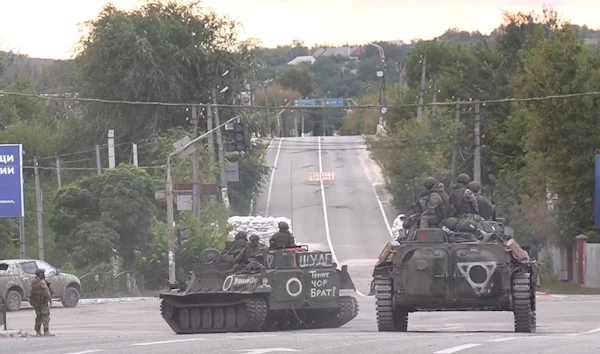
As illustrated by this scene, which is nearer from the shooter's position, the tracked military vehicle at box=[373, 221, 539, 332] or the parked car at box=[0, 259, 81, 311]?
the tracked military vehicle at box=[373, 221, 539, 332]

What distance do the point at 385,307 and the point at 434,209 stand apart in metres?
1.78

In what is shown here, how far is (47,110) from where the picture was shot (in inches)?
3479

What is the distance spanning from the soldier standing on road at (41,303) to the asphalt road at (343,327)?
398 millimetres

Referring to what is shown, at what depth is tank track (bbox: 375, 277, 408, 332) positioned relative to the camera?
2188 cm

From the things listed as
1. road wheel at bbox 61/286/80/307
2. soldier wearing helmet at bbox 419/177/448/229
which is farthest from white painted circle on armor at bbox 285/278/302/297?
road wheel at bbox 61/286/80/307

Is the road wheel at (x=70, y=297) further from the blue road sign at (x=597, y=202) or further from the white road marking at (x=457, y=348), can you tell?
the white road marking at (x=457, y=348)

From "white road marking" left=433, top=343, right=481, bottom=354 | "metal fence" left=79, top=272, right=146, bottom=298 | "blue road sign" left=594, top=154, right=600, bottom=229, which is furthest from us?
"metal fence" left=79, top=272, right=146, bottom=298

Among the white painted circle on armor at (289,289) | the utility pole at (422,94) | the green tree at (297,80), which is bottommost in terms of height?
the white painted circle on armor at (289,289)

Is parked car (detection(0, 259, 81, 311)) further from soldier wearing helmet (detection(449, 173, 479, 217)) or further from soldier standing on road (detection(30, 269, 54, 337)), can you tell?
soldier wearing helmet (detection(449, 173, 479, 217))

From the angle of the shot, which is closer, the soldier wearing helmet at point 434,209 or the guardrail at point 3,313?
the soldier wearing helmet at point 434,209

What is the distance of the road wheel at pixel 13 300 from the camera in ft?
128

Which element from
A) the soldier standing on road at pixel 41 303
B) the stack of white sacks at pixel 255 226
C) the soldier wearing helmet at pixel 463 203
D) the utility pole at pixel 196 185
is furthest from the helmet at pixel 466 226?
the stack of white sacks at pixel 255 226

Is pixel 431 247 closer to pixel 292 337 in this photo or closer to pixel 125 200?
pixel 292 337

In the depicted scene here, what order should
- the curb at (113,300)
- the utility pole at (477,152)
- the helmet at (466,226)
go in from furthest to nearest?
the curb at (113,300) → the utility pole at (477,152) → the helmet at (466,226)
